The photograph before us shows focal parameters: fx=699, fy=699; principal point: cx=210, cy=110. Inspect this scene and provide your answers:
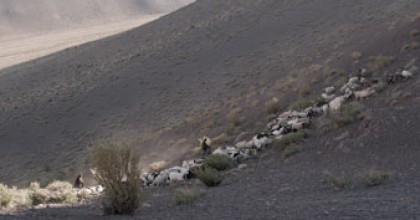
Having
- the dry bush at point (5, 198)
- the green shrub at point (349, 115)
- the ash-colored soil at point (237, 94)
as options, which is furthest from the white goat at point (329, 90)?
the dry bush at point (5, 198)

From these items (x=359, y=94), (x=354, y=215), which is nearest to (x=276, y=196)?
(x=354, y=215)

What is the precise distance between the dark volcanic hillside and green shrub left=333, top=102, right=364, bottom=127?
25.8 ft

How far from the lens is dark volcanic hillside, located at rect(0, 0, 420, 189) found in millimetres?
33375

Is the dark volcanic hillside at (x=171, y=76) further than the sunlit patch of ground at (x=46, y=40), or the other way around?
the sunlit patch of ground at (x=46, y=40)

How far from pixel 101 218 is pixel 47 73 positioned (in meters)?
47.1

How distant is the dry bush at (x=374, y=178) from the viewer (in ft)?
44.4

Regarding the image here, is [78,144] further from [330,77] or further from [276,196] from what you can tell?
[276,196]

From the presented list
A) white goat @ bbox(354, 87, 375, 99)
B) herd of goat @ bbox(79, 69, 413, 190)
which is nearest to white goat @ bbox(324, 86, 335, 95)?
herd of goat @ bbox(79, 69, 413, 190)

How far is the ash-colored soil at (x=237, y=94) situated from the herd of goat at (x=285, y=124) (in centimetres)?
76

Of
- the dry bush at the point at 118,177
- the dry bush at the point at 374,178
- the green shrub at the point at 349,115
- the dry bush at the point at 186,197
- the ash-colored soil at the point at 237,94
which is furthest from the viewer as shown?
the green shrub at the point at 349,115

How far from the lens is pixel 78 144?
3438cm

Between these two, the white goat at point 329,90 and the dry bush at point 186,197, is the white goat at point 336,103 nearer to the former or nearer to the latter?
the white goat at point 329,90

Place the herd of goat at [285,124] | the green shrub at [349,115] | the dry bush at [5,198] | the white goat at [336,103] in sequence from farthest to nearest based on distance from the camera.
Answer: the white goat at [336,103], the herd of goat at [285,124], the green shrub at [349,115], the dry bush at [5,198]

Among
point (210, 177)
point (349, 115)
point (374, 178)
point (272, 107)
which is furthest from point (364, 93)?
point (374, 178)
